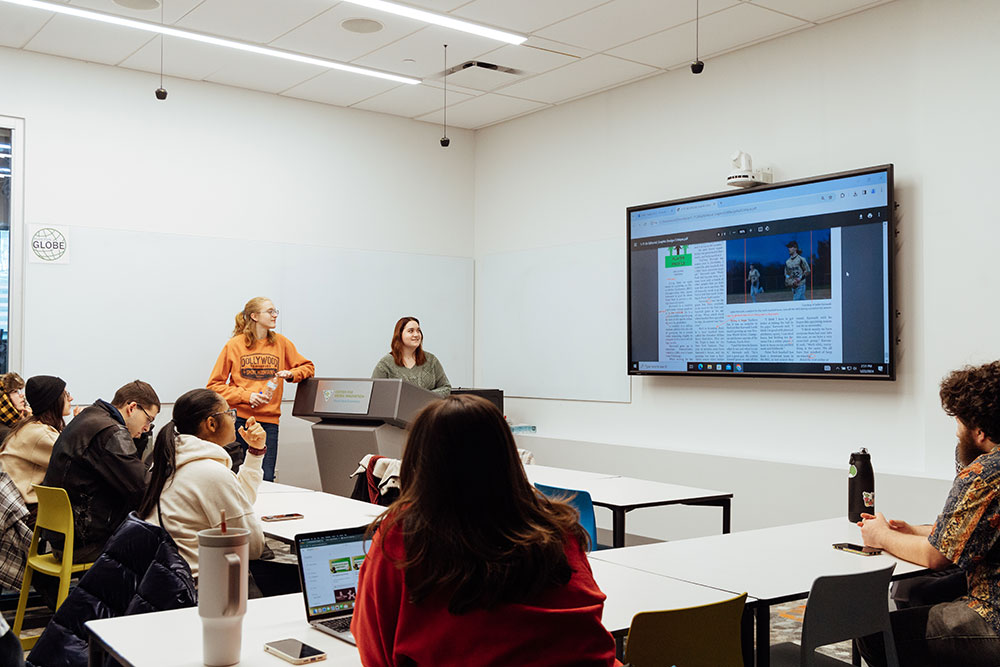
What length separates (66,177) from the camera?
6098 millimetres

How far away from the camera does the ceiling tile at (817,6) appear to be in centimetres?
515

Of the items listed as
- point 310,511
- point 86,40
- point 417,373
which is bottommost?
point 310,511

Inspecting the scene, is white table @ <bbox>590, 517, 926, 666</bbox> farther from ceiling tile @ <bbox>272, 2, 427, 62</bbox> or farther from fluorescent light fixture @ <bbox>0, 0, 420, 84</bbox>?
fluorescent light fixture @ <bbox>0, 0, 420, 84</bbox>

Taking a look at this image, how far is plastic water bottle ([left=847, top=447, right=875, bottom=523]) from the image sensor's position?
3.27 metres

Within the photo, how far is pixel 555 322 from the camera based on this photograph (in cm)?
728

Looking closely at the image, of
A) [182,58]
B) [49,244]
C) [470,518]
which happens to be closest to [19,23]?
[182,58]

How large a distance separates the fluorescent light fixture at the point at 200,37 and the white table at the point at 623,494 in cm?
319

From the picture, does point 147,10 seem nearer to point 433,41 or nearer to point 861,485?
point 433,41

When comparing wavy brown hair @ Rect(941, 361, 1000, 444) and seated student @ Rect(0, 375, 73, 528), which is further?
Answer: seated student @ Rect(0, 375, 73, 528)

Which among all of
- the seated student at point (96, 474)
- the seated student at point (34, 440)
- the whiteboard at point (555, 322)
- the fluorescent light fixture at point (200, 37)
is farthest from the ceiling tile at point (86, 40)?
the whiteboard at point (555, 322)

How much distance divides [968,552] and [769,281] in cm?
332

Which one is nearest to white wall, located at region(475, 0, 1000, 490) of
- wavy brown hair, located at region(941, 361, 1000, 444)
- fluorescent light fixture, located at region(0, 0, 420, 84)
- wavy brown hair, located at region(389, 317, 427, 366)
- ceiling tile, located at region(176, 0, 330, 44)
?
wavy brown hair, located at region(389, 317, 427, 366)

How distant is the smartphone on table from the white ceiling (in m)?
3.26

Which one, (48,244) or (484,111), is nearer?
(48,244)
